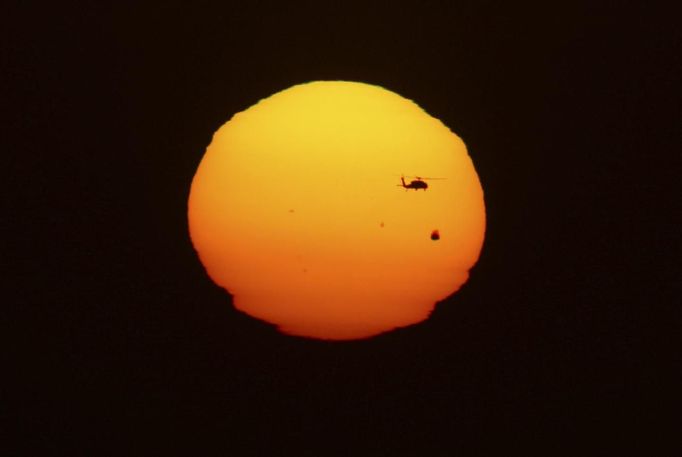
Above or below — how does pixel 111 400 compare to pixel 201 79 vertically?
below

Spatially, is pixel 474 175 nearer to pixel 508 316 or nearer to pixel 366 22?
pixel 508 316

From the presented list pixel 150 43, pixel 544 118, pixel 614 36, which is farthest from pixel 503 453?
pixel 150 43

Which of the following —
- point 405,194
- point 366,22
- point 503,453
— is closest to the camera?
point 405,194

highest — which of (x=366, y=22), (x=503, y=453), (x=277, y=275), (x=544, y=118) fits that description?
(x=366, y=22)

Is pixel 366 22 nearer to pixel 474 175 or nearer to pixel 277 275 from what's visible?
pixel 474 175

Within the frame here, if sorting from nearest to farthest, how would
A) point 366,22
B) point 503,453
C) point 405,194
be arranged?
point 405,194
point 503,453
point 366,22

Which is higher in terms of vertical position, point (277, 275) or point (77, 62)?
point (77, 62)

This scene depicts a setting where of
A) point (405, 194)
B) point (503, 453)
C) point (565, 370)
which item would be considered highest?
point (405, 194)

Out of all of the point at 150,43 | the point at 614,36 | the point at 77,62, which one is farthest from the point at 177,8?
the point at 614,36

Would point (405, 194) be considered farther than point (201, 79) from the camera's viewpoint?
No
